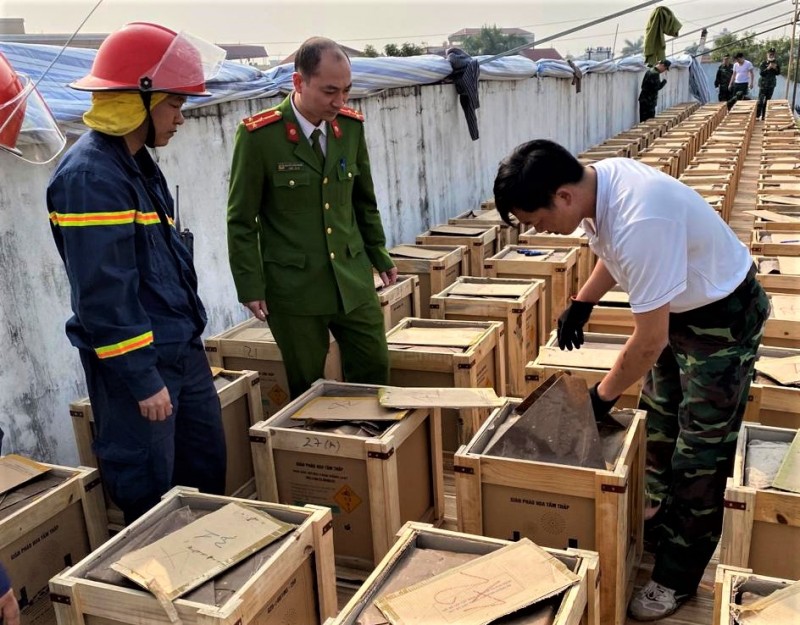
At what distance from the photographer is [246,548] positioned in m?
2.18

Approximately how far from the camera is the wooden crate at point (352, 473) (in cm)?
287

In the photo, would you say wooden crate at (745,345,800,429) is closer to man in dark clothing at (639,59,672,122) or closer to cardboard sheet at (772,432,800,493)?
cardboard sheet at (772,432,800,493)

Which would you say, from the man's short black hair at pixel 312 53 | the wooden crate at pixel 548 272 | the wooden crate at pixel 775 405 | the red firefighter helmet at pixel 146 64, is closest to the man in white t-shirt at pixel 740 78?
the wooden crate at pixel 548 272

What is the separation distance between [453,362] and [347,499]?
3.16ft

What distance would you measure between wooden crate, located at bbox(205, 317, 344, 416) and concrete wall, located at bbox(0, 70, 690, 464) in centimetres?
69

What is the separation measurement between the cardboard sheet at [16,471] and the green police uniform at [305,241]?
104 cm

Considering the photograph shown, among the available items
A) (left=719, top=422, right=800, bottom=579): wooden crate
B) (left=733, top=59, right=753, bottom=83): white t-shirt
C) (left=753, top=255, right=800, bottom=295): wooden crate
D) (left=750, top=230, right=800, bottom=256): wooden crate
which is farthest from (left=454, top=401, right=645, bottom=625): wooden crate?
(left=733, top=59, right=753, bottom=83): white t-shirt

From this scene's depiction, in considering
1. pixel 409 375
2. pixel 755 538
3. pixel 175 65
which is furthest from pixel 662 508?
pixel 175 65

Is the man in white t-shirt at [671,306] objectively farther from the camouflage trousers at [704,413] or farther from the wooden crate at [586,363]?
the wooden crate at [586,363]

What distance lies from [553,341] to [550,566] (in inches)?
74.5

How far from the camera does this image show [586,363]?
137 inches

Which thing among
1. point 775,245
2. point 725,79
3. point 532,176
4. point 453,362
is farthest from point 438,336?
point 725,79

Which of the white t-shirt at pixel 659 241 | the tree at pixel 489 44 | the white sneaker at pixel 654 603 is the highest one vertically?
the tree at pixel 489 44

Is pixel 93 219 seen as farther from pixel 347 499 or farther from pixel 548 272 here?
pixel 548 272
